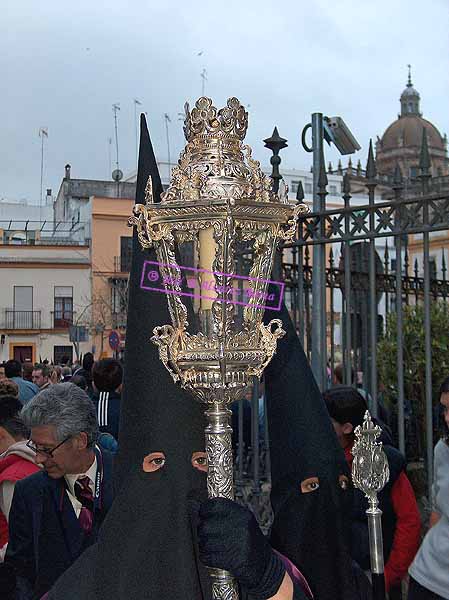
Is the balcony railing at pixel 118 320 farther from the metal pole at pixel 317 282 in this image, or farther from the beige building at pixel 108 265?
the metal pole at pixel 317 282

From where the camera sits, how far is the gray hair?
320cm

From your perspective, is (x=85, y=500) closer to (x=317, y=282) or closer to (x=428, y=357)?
(x=428, y=357)

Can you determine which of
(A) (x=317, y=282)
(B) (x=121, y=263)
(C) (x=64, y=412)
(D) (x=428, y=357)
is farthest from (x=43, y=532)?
(B) (x=121, y=263)

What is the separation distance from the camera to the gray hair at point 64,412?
3197 millimetres

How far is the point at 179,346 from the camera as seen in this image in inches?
78.5

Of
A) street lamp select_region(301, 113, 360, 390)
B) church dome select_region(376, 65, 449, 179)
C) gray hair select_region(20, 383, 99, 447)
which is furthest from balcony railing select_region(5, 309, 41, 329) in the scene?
gray hair select_region(20, 383, 99, 447)

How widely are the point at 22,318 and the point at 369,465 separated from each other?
32.8 metres

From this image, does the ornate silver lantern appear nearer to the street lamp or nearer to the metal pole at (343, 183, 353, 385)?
the metal pole at (343, 183, 353, 385)

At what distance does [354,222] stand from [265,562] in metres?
3.23

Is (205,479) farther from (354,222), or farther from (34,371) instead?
(34,371)

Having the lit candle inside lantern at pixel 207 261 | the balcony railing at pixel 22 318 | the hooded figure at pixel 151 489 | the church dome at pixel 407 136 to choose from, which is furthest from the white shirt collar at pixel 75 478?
the church dome at pixel 407 136

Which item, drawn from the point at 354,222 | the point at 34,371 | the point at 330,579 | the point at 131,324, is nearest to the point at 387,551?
the point at 330,579

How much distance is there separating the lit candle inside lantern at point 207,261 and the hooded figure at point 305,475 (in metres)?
0.57

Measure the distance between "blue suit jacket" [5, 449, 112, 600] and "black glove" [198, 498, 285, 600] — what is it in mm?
1236
